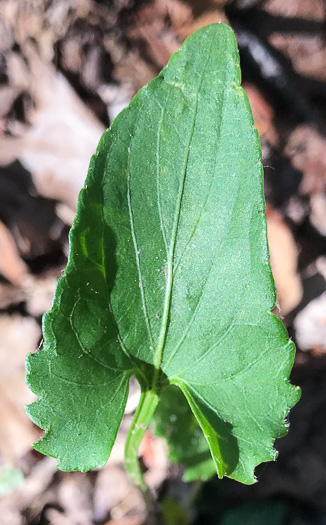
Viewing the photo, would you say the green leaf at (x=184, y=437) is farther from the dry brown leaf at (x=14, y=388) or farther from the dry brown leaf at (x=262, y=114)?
the dry brown leaf at (x=262, y=114)

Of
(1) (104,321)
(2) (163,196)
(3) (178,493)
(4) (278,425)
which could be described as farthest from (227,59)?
(3) (178,493)

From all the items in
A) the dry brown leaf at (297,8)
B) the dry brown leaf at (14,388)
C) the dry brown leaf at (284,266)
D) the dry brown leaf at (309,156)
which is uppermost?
the dry brown leaf at (297,8)

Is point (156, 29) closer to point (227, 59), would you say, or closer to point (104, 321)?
point (227, 59)

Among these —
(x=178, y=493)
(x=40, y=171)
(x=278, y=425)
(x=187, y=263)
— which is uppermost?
(x=40, y=171)

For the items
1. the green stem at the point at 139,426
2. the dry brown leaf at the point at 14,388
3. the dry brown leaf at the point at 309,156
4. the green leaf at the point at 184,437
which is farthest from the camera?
the dry brown leaf at the point at 309,156

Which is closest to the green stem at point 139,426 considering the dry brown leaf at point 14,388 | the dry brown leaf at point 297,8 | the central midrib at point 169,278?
the central midrib at point 169,278

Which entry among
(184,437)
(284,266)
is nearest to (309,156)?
(284,266)
